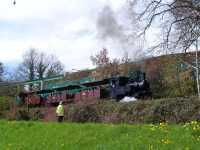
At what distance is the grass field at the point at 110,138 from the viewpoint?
1285 cm

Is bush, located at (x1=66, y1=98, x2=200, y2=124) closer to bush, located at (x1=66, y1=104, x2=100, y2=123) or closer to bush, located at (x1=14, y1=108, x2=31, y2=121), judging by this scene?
bush, located at (x1=66, y1=104, x2=100, y2=123)

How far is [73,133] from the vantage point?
18.0m

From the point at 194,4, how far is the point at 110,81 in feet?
70.1

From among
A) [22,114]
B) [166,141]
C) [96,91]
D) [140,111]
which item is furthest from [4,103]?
[166,141]

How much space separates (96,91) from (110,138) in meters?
27.7

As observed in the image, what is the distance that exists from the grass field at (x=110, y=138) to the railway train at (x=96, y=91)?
21250mm

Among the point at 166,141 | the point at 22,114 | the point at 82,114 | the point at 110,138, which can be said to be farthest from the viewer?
the point at 22,114

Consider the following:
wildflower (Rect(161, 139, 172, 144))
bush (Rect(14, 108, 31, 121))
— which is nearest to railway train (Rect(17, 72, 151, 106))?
bush (Rect(14, 108, 31, 121))

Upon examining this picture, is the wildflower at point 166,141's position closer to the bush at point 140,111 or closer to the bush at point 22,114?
the bush at point 140,111

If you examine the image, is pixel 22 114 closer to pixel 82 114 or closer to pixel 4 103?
pixel 4 103

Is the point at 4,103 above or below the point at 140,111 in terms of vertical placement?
above

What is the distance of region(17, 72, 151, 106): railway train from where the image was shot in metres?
41.1

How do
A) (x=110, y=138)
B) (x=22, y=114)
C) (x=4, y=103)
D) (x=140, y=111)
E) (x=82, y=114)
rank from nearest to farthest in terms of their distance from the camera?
(x=110, y=138), (x=140, y=111), (x=82, y=114), (x=22, y=114), (x=4, y=103)

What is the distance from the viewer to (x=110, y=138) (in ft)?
50.1
